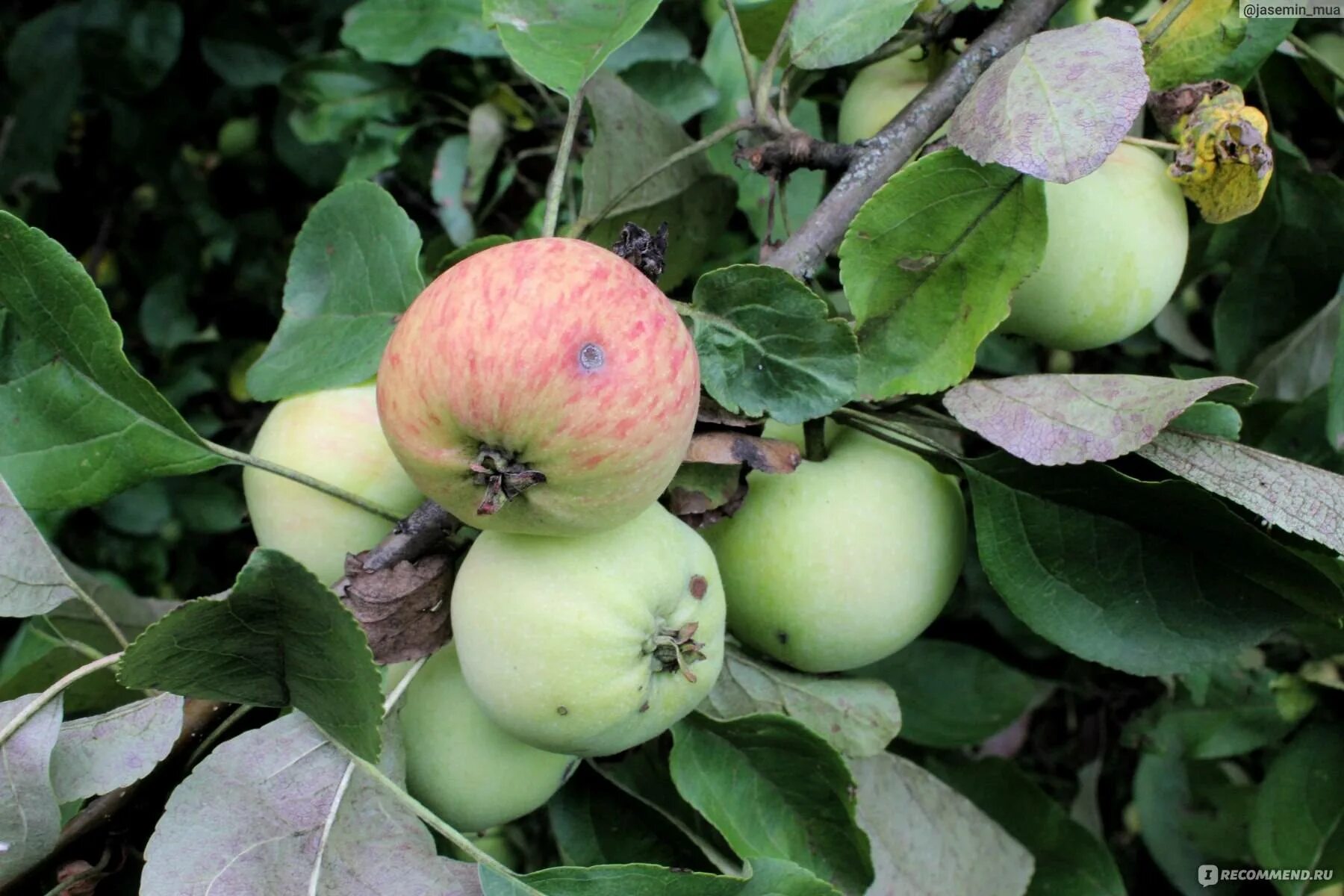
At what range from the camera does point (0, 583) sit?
2.87ft

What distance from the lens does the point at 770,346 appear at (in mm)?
838

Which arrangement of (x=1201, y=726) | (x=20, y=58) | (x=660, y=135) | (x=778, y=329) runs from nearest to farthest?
1. (x=778, y=329)
2. (x=660, y=135)
3. (x=1201, y=726)
4. (x=20, y=58)

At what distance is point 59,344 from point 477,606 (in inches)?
16.5

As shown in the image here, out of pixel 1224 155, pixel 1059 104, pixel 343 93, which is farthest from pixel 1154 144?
pixel 343 93

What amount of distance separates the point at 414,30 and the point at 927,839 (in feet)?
3.82

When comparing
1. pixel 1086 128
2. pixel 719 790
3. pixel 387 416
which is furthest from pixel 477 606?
pixel 1086 128

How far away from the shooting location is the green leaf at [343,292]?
3.16ft

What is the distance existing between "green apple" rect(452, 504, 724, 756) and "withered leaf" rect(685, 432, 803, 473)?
63mm

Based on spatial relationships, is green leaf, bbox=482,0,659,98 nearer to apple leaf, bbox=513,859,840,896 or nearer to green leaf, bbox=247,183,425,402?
green leaf, bbox=247,183,425,402

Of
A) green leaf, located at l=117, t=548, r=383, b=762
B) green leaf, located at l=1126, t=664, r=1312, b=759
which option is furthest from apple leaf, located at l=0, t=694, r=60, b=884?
green leaf, located at l=1126, t=664, r=1312, b=759

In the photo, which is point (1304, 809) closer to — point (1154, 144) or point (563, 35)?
point (1154, 144)

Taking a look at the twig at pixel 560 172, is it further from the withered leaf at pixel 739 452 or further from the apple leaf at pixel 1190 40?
the apple leaf at pixel 1190 40

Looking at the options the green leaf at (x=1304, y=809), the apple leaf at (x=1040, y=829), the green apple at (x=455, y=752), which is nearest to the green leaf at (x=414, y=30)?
the green apple at (x=455, y=752)

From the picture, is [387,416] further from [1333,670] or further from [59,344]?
[1333,670]
